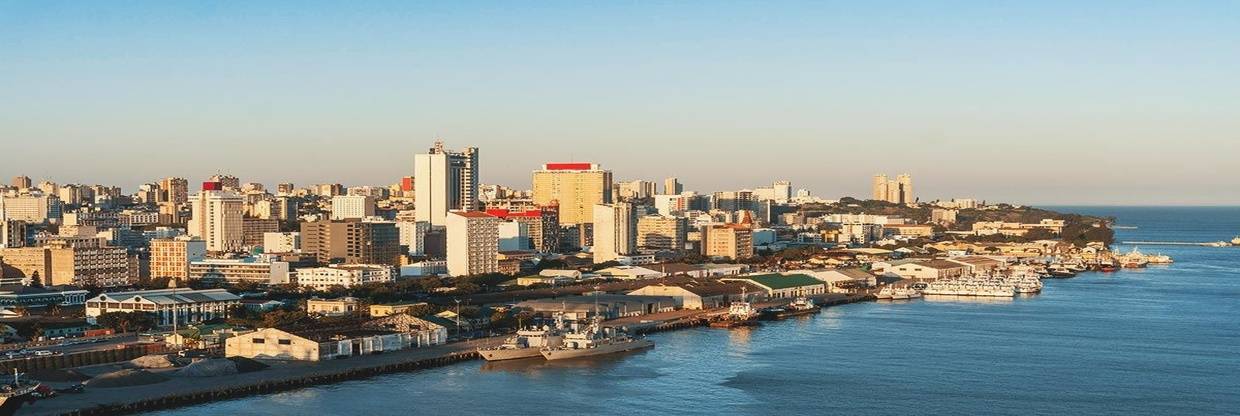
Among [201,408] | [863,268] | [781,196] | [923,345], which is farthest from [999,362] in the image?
[781,196]

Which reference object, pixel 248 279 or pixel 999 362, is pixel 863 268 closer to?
pixel 248 279

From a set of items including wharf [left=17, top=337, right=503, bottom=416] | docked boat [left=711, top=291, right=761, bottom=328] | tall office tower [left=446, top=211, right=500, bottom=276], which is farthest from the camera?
tall office tower [left=446, top=211, right=500, bottom=276]

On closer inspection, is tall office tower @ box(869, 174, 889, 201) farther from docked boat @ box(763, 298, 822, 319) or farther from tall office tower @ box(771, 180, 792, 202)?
docked boat @ box(763, 298, 822, 319)

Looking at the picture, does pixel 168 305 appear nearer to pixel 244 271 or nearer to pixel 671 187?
pixel 244 271

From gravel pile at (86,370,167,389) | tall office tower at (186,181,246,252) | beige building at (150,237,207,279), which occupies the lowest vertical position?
gravel pile at (86,370,167,389)

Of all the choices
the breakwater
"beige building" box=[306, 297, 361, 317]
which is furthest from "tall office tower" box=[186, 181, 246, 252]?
the breakwater

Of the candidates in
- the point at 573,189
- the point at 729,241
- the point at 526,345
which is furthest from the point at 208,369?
the point at 573,189

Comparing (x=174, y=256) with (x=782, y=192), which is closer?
(x=174, y=256)
